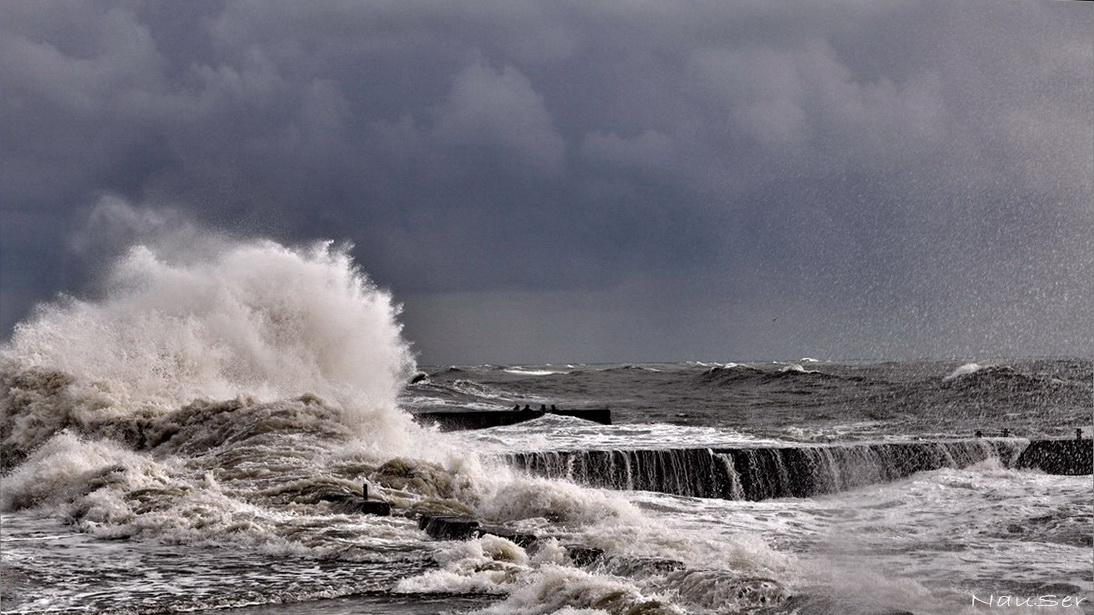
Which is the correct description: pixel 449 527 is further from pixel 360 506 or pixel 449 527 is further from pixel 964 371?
pixel 964 371

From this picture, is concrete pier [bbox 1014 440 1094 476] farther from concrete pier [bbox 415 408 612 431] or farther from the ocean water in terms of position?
concrete pier [bbox 415 408 612 431]

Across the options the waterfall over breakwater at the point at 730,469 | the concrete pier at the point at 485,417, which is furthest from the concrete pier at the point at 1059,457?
the concrete pier at the point at 485,417

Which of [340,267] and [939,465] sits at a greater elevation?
[340,267]

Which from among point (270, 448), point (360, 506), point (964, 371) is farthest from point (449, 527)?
point (964, 371)

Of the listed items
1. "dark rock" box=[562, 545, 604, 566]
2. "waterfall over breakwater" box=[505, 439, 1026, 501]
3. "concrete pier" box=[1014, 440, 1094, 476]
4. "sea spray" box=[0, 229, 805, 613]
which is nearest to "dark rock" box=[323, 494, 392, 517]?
"sea spray" box=[0, 229, 805, 613]

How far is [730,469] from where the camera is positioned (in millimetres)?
12727

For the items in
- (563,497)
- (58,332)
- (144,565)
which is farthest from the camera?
(58,332)

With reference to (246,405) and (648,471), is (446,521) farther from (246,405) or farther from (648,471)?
(246,405)

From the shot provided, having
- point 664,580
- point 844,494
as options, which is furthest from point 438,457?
point 664,580

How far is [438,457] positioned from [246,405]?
9.66 feet

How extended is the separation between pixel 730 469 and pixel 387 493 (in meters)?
4.32

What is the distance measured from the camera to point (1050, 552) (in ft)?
26.2

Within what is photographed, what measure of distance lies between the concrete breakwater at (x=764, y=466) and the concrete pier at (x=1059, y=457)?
12 mm

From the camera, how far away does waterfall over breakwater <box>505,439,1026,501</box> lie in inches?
494
